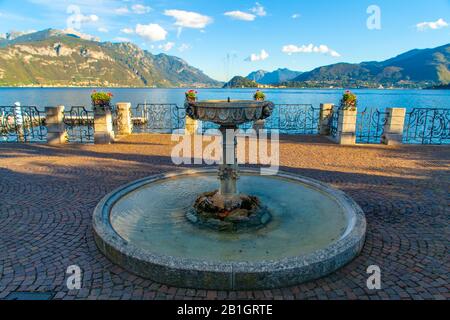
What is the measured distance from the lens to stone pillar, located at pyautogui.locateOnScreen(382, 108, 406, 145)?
1324cm

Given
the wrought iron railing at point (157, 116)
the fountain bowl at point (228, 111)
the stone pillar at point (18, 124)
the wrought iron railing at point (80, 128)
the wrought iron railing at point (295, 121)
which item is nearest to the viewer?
the fountain bowl at point (228, 111)

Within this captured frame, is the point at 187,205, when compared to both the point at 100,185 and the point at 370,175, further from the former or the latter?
the point at 370,175

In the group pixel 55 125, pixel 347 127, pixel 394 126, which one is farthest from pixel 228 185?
pixel 55 125

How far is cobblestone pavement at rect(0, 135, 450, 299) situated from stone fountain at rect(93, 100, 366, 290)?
225 mm

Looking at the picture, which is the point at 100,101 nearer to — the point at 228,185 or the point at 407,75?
the point at 228,185

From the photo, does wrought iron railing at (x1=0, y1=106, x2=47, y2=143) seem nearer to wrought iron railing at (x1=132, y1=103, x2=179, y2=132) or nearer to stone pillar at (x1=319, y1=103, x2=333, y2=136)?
wrought iron railing at (x1=132, y1=103, x2=179, y2=132)

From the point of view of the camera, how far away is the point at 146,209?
5703 millimetres

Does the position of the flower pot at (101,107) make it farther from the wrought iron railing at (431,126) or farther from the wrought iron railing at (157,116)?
the wrought iron railing at (431,126)

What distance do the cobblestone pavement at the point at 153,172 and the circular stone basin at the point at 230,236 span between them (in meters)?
0.18

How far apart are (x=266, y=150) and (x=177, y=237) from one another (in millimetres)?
8004

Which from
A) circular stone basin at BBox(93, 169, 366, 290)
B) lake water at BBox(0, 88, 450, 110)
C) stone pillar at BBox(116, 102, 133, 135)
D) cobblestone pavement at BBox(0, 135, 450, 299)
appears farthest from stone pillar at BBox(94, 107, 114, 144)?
lake water at BBox(0, 88, 450, 110)

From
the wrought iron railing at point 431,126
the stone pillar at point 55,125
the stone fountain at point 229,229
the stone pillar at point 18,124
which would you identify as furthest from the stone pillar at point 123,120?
the wrought iron railing at point 431,126

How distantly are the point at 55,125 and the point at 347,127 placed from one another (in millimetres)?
13447

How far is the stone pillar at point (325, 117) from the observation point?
1573 centimetres
